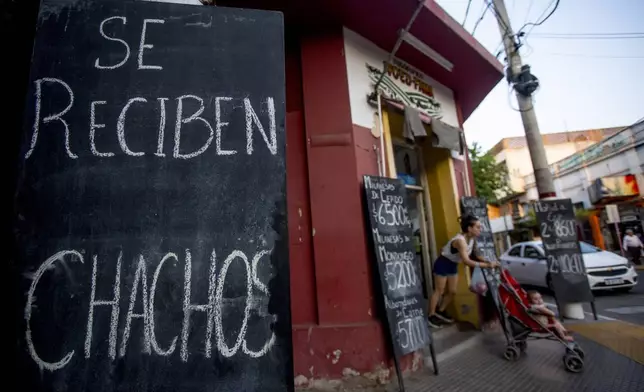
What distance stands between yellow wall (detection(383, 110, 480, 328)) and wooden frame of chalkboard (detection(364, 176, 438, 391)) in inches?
67.6

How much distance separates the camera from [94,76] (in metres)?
1.32

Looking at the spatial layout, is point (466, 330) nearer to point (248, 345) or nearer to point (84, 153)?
point (248, 345)

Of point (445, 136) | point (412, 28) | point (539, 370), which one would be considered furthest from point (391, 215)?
point (412, 28)

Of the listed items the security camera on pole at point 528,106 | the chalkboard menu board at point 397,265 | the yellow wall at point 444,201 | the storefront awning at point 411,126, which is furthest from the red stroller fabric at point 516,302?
the security camera on pole at point 528,106

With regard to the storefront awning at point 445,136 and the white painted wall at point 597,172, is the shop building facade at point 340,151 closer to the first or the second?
the storefront awning at point 445,136

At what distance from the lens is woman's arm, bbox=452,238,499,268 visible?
4.00m

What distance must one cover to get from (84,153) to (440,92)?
5951 millimetres

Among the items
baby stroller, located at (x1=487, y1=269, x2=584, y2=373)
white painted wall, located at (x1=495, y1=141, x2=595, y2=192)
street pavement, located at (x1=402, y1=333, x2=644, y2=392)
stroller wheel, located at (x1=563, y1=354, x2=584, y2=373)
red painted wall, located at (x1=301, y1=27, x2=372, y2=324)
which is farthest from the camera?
white painted wall, located at (x1=495, y1=141, x2=595, y2=192)

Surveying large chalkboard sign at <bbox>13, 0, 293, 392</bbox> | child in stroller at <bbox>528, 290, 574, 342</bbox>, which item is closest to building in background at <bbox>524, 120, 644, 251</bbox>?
child in stroller at <bbox>528, 290, 574, 342</bbox>

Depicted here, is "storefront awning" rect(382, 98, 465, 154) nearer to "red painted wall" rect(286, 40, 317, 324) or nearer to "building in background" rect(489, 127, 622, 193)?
"red painted wall" rect(286, 40, 317, 324)

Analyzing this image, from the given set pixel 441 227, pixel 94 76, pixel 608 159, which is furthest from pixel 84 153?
pixel 608 159

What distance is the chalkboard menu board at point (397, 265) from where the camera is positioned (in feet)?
11.2

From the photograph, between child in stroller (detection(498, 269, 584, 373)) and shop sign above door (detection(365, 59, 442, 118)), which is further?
shop sign above door (detection(365, 59, 442, 118))

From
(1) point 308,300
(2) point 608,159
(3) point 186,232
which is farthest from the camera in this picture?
(2) point 608,159
